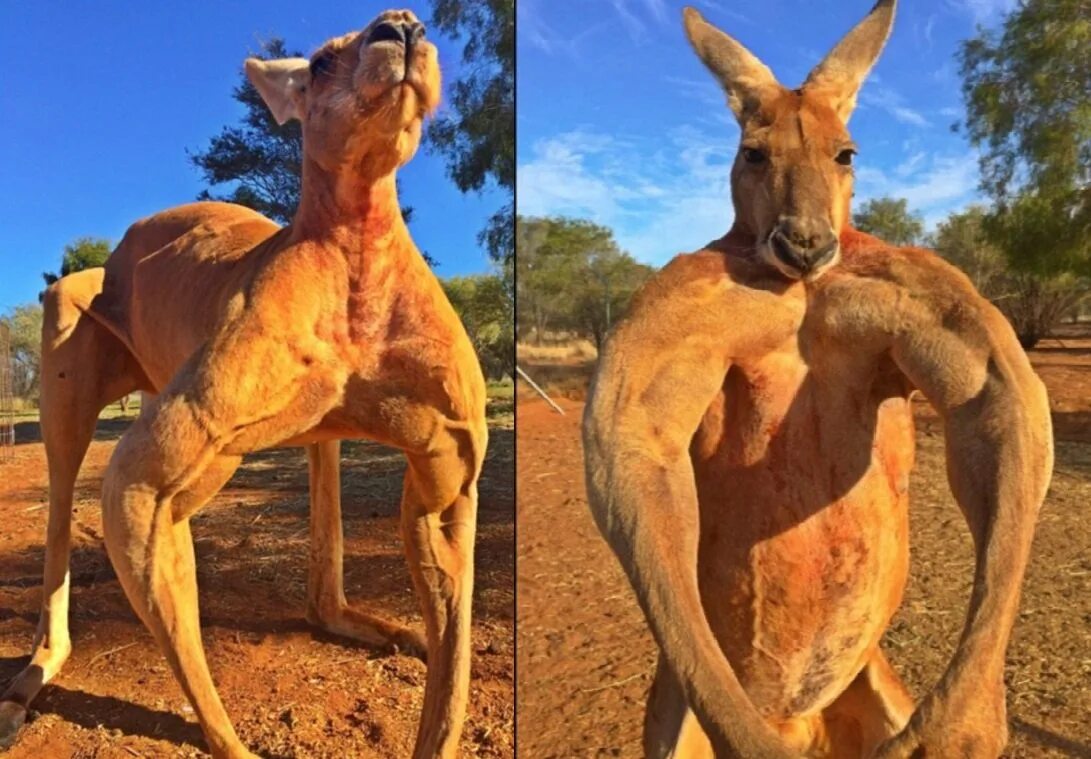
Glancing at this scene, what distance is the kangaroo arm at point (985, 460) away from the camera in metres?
1.15

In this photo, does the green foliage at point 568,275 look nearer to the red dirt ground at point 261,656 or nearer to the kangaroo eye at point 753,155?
the red dirt ground at point 261,656

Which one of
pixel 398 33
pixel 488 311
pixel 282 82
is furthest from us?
pixel 488 311

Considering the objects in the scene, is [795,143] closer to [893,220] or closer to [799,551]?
[799,551]

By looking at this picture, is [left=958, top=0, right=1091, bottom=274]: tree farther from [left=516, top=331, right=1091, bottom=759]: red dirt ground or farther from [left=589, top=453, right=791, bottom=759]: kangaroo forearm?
[left=589, top=453, right=791, bottom=759]: kangaroo forearm

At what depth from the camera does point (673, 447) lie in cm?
128

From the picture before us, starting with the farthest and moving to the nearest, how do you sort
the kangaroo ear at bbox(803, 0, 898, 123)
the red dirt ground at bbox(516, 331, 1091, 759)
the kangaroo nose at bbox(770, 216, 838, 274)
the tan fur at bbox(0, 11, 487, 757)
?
the red dirt ground at bbox(516, 331, 1091, 759)
the tan fur at bbox(0, 11, 487, 757)
the kangaroo ear at bbox(803, 0, 898, 123)
the kangaroo nose at bbox(770, 216, 838, 274)

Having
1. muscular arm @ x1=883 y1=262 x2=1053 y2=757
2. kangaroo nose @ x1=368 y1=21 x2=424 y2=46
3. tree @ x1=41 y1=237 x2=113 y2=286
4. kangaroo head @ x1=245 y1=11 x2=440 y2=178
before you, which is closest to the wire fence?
tree @ x1=41 y1=237 x2=113 y2=286

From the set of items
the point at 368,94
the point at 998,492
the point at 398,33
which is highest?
the point at 398,33

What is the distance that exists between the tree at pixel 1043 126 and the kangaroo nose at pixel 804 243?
14359 mm

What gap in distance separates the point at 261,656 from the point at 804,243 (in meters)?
3.39

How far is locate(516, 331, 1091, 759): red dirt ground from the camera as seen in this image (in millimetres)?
3537

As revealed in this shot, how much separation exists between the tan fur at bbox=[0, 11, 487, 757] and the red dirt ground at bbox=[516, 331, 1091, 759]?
90 centimetres

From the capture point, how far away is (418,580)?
9.20ft

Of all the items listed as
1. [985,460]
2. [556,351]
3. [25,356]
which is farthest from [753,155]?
[25,356]
